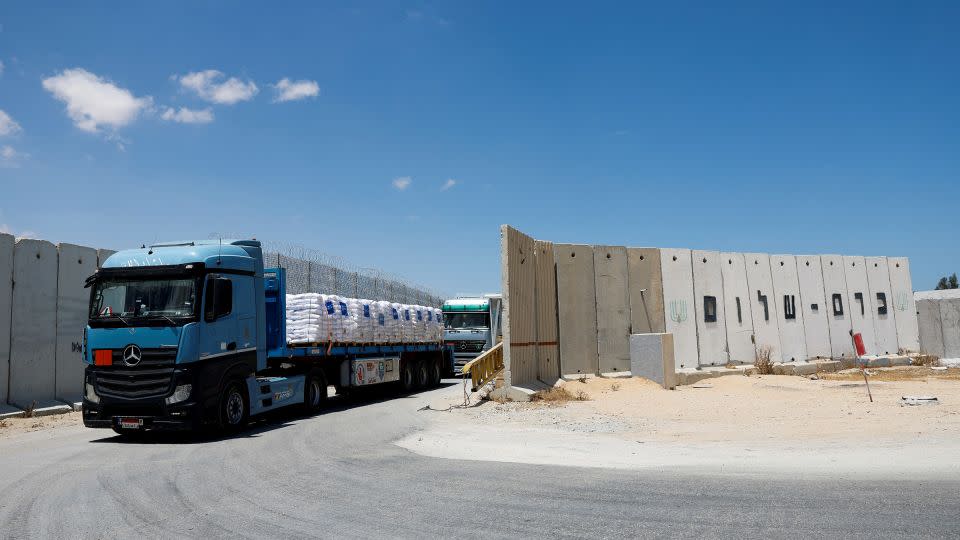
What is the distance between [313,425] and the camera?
43.0ft

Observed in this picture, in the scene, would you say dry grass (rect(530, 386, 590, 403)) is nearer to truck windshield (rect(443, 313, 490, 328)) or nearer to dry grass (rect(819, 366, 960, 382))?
dry grass (rect(819, 366, 960, 382))

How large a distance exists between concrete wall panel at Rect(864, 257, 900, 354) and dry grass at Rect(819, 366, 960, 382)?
148cm

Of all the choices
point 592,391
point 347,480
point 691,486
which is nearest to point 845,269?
point 592,391

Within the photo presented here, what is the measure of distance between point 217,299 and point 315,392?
4637 mm

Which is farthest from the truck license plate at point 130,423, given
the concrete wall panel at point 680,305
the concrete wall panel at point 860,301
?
the concrete wall panel at point 860,301

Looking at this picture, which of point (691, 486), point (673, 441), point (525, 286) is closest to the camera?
point (691, 486)

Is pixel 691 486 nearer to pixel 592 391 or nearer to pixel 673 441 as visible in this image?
pixel 673 441

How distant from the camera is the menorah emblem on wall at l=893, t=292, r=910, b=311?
27.5m

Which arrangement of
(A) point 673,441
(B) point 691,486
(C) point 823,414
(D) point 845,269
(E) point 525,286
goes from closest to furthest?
(B) point 691,486
(A) point 673,441
(C) point 823,414
(E) point 525,286
(D) point 845,269

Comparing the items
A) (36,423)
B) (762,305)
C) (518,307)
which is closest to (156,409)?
(36,423)

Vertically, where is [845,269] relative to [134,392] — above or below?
above

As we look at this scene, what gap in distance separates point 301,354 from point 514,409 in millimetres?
4617

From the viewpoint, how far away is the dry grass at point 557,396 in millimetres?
15430

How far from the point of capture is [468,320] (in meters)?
25.8
